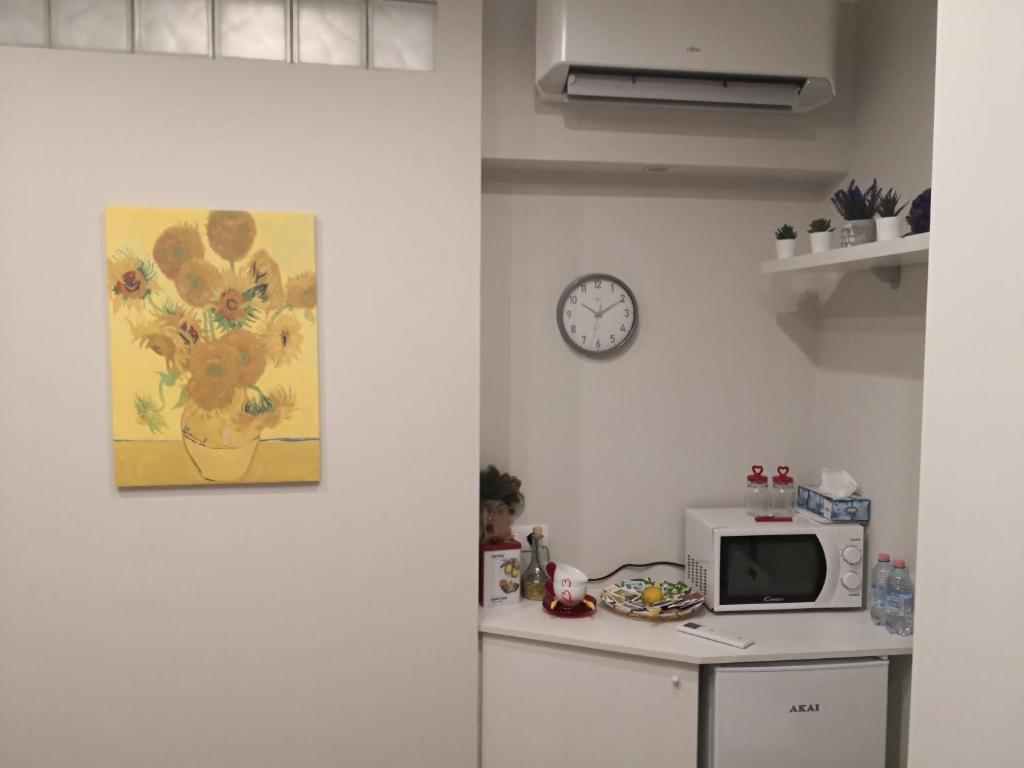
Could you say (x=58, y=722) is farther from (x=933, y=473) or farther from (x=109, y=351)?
(x=933, y=473)

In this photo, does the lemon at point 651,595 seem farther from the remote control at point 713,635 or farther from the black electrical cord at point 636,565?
the black electrical cord at point 636,565

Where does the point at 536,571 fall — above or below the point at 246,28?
below

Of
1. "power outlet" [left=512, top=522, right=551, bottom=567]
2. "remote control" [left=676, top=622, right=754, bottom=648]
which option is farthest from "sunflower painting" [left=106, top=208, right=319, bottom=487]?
"remote control" [left=676, top=622, right=754, bottom=648]

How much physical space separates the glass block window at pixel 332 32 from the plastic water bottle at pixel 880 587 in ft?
6.90

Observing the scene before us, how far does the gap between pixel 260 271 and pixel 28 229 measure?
601 millimetres

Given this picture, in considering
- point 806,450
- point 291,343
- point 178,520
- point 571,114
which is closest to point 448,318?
point 291,343

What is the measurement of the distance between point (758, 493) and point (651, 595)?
21.0 inches

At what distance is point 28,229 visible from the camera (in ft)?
7.07

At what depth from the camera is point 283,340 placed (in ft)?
7.40

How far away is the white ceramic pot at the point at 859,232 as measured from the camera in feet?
7.40

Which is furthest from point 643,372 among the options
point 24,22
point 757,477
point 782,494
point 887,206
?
point 24,22

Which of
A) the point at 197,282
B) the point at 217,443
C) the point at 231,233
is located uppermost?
the point at 231,233

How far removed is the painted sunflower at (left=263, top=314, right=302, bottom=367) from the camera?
2.25 metres

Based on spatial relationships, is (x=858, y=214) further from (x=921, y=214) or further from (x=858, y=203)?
→ (x=921, y=214)
